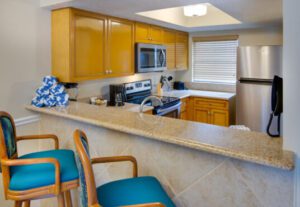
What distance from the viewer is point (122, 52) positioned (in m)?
3.26

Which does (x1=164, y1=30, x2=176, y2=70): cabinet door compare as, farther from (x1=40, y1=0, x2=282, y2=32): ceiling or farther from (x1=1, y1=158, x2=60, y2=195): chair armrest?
(x1=1, y1=158, x2=60, y2=195): chair armrest

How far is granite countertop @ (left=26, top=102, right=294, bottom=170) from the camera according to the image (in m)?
1.16

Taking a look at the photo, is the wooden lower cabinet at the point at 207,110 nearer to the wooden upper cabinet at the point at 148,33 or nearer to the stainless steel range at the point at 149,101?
the stainless steel range at the point at 149,101

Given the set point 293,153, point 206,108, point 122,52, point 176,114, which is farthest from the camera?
point 206,108

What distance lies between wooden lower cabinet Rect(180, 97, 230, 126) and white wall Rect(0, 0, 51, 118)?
2.43 meters

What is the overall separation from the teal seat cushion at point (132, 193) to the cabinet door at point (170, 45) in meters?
3.14

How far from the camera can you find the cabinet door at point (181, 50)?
465cm

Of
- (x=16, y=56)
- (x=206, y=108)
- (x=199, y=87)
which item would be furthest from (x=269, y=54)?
(x=16, y=56)

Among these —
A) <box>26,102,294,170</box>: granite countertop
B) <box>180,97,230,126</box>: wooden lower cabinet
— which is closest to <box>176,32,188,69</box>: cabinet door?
<box>180,97,230,126</box>: wooden lower cabinet

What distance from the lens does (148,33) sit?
3725mm

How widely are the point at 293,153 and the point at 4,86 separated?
2250 millimetres

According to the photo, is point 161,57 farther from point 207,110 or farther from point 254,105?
point 254,105

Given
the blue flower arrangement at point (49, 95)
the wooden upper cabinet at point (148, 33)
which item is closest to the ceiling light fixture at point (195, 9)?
the wooden upper cabinet at point (148, 33)

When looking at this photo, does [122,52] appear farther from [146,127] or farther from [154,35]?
[146,127]
